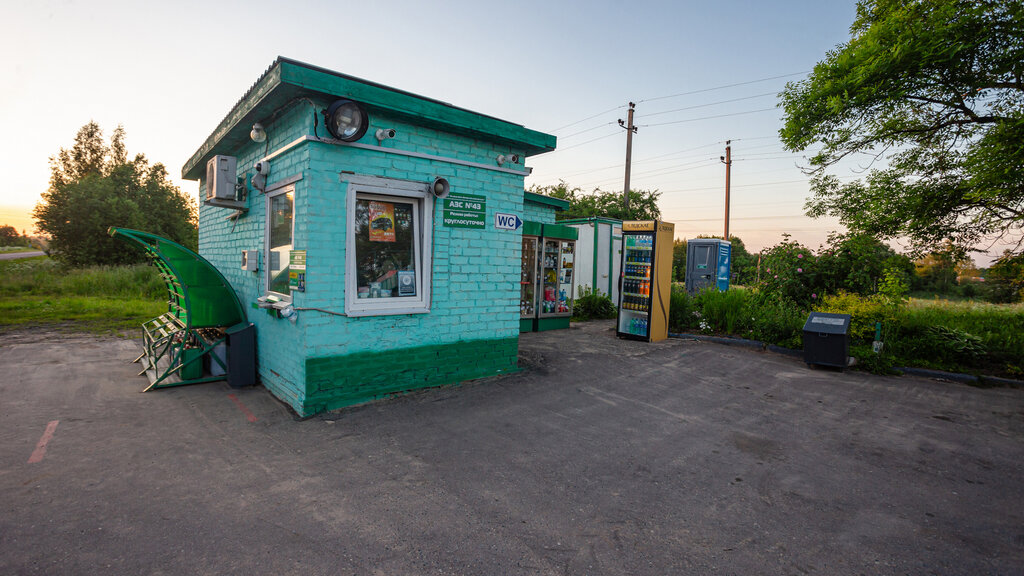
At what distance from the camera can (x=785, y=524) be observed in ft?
10.1

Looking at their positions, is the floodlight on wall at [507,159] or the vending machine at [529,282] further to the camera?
the vending machine at [529,282]

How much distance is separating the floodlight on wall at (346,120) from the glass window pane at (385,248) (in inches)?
30.5

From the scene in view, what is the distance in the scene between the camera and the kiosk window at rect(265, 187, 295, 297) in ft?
18.2

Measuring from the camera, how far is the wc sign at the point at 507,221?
6.43 metres

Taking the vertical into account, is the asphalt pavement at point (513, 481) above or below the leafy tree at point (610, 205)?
below

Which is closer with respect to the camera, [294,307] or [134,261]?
[294,307]

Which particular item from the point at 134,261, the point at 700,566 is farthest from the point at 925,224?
the point at 134,261

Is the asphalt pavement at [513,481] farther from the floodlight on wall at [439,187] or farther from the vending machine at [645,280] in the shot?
the vending machine at [645,280]

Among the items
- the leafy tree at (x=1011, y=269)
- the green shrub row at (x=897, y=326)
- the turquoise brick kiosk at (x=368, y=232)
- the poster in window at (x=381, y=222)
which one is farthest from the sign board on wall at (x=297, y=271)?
the leafy tree at (x=1011, y=269)

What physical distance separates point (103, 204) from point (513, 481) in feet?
104

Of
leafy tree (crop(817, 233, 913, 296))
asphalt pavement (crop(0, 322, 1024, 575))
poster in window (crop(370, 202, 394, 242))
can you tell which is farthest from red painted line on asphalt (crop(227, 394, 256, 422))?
leafy tree (crop(817, 233, 913, 296))

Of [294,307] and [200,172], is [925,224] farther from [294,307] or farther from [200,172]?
[200,172]

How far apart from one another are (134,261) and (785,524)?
3272 centimetres

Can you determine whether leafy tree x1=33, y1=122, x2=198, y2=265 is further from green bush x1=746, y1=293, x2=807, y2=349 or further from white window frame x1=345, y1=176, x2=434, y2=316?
green bush x1=746, y1=293, x2=807, y2=349
